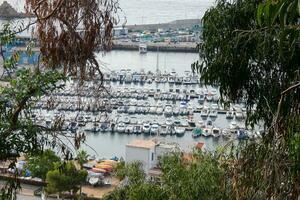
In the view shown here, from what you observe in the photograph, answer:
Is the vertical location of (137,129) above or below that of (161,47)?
below

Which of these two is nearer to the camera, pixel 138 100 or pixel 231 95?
pixel 231 95

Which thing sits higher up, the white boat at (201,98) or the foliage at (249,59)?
the foliage at (249,59)

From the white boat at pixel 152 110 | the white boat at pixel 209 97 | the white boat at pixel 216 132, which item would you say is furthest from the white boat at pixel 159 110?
the white boat at pixel 216 132

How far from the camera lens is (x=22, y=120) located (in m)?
1.76

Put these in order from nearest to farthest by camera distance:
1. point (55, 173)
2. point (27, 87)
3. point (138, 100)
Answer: point (27, 87)
point (55, 173)
point (138, 100)

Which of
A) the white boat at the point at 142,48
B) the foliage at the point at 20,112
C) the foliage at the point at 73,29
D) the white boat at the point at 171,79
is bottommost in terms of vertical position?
the white boat at the point at 171,79

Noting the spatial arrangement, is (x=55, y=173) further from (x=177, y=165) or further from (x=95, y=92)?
(x=95, y=92)

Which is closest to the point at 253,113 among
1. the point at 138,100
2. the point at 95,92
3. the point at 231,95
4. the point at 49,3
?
the point at 231,95

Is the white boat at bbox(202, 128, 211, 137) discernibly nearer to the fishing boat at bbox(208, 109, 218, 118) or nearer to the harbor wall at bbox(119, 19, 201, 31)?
the fishing boat at bbox(208, 109, 218, 118)

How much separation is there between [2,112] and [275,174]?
0.97 m

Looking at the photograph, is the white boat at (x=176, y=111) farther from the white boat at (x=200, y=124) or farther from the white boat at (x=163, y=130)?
the white boat at (x=163, y=130)

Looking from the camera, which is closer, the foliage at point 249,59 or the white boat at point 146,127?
the foliage at point 249,59

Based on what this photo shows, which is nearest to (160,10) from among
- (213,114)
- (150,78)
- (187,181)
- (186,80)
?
(150,78)

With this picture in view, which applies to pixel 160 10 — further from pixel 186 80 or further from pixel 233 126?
pixel 233 126
